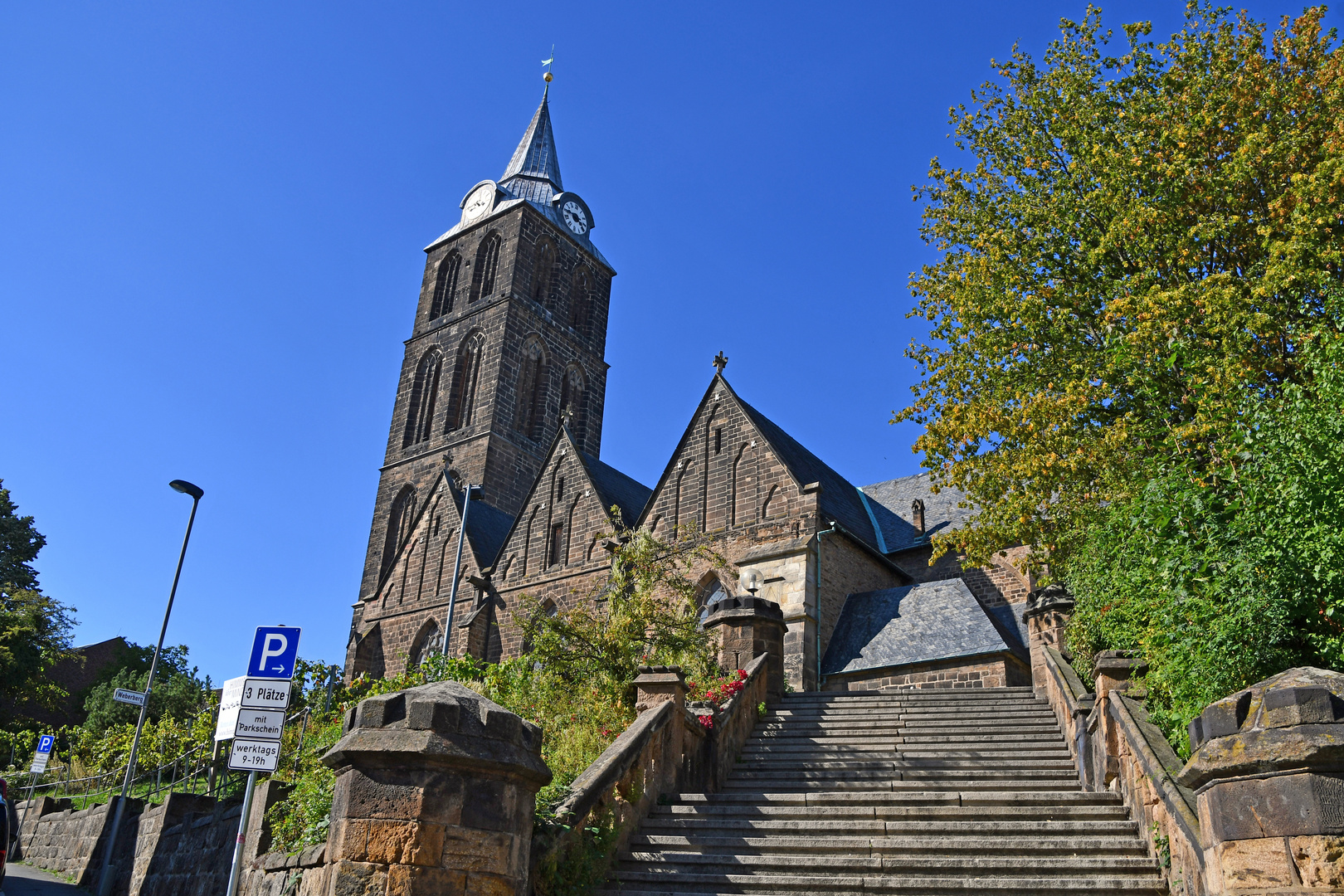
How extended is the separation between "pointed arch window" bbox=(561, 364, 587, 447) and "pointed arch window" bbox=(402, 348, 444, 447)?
568 cm

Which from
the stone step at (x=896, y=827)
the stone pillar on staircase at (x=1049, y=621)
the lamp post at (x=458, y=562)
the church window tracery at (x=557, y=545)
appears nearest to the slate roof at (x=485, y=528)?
the lamp post at (x=458, y=562)

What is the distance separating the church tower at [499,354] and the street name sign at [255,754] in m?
31.6

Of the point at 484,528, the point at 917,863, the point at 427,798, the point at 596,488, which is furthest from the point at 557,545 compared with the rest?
the point at 427,798

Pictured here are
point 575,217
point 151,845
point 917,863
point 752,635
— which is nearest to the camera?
point 917,863

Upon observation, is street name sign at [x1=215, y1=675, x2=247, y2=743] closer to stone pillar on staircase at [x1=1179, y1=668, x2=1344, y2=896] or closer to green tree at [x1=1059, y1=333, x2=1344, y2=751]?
green tree at [x1=1059, y1=333, x2=1344, y2=751]

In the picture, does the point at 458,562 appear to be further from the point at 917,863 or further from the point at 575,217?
the point at 575,217

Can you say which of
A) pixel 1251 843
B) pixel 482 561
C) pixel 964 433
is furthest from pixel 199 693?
pixel 1251 843

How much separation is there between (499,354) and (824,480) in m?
21.3

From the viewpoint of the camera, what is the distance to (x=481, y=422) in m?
42.8

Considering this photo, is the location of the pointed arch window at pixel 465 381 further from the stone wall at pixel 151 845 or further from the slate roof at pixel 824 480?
the stone wall at pixel 151 845

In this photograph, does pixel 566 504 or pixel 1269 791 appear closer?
pixel 1269 791

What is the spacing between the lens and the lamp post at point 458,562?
27.4m

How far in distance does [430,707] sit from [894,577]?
20.9 metres

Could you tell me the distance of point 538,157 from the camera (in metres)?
55.0
